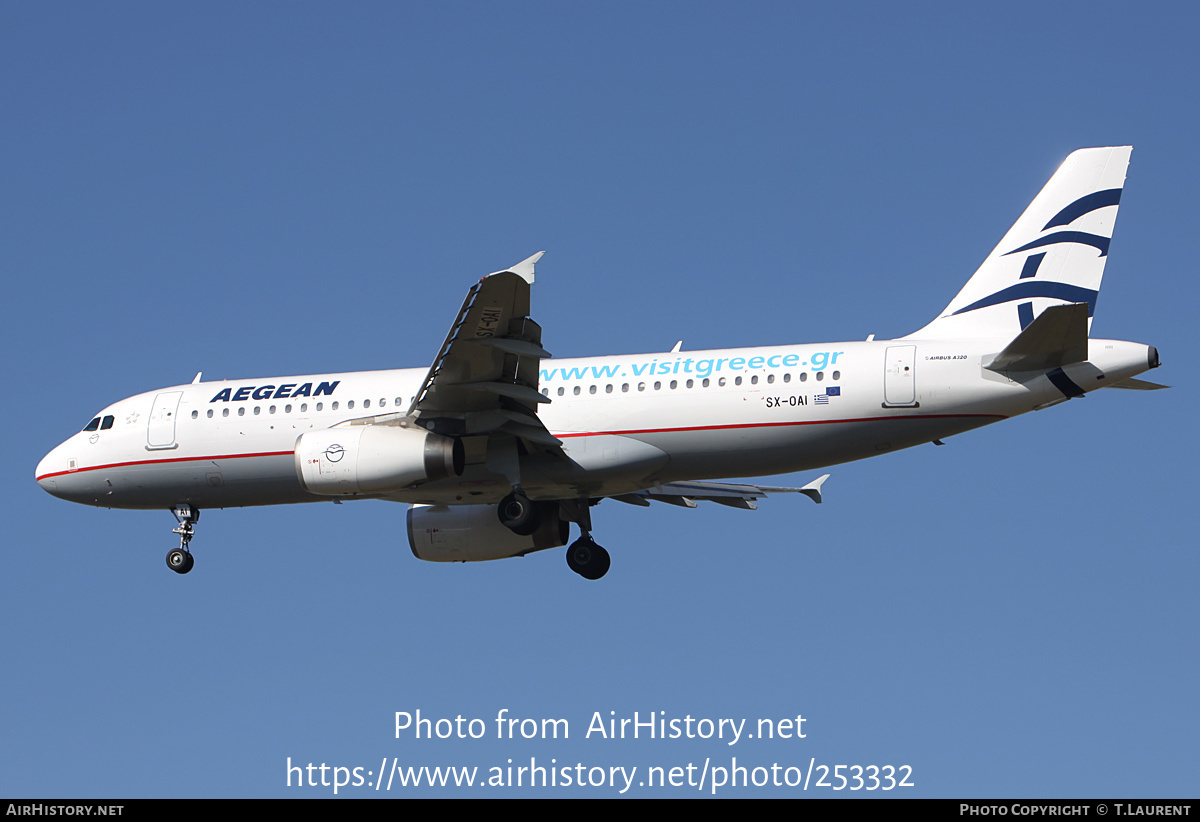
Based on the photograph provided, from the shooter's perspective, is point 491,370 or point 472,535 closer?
point 491,370

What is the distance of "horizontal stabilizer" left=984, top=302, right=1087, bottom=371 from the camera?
73.2ft

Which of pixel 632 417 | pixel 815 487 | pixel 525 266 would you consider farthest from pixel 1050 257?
pixel 525 266

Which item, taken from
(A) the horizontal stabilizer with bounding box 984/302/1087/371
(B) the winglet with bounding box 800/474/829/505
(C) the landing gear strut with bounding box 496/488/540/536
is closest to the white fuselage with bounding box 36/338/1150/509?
(A) the horizontal stabilizer with bounding box 984/302/1087/371

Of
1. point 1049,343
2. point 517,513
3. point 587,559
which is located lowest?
point 517,513

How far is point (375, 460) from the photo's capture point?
78.5 ft

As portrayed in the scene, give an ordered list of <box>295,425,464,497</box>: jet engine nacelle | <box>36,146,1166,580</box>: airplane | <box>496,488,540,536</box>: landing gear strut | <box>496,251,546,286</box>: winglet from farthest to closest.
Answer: <box>496,488,540,536</box>: landing gear strut
<box>295,425,464,497</box>: jet engine nacelle
<box>36,146,1166,580</box>: airplane
<box>496,251,546,286</box>: winglet

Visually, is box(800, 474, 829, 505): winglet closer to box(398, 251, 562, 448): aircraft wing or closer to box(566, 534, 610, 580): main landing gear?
box(566, 534, 610, 580): main landing gear

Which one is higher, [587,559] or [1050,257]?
[1050,257]

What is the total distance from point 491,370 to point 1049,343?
8.85 m

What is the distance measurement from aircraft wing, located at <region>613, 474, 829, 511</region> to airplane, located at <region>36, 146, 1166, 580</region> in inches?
107

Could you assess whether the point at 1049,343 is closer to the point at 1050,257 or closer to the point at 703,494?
the point at 1050,257

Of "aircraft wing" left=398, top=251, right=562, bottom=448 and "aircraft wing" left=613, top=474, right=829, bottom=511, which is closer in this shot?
"aircraft wing" left=398, top=251, right=562, bottom=448

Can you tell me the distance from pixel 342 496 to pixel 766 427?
7.52 meters
